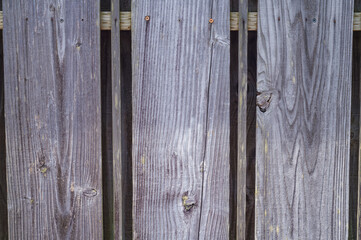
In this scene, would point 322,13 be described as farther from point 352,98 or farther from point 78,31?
point 78,31

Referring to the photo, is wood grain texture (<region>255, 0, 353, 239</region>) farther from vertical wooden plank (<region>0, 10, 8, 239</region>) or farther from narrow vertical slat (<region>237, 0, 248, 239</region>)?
vertical wooden plank (<region>0, 10, 8, 239</region>)

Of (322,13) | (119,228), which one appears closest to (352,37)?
(322,13)

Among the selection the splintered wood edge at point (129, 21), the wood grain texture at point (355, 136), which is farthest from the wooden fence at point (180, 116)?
the wood grain texture at point (355, 136)

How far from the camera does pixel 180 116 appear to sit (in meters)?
1.46

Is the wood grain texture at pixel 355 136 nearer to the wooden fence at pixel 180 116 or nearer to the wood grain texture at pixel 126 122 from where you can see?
the wooden fence at pixel 180 116

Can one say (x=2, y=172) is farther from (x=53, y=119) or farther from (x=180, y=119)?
(x=180, y=119)

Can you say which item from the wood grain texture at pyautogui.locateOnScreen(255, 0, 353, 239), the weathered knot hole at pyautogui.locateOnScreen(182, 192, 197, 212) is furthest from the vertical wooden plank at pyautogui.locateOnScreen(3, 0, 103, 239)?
the wood grain texture at pyautogui.locateOnScreen(255, 0, 353, 239)

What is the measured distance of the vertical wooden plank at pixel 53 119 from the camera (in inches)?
56.7

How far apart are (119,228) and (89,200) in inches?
8.0

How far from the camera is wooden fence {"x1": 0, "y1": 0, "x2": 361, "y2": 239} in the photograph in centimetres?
144

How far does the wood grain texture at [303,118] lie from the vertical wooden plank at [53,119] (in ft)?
2.68

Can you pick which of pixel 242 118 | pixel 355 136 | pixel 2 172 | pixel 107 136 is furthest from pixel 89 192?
pixel 355 136

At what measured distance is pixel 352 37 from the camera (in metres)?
1.45

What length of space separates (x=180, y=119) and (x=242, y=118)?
0.31m
